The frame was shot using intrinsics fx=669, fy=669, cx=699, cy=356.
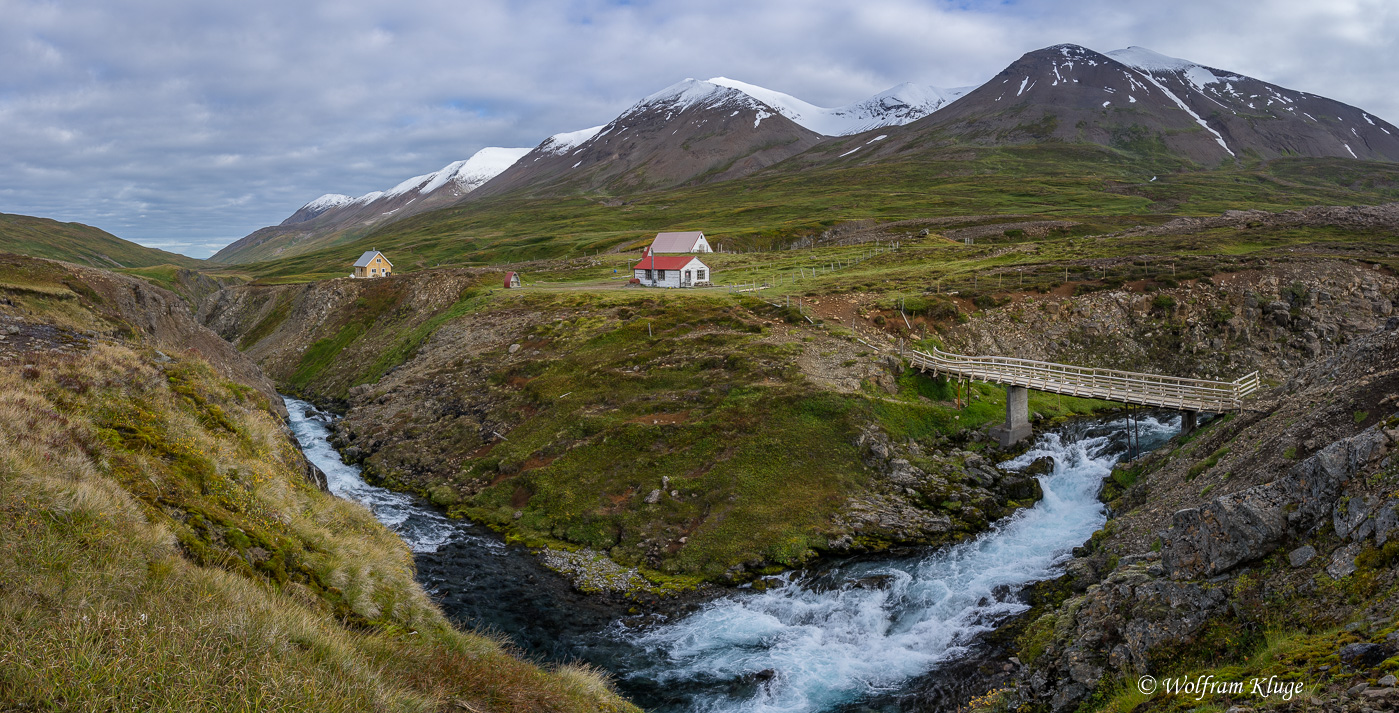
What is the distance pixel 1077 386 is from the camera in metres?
42.8

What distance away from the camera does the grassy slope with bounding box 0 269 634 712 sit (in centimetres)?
683

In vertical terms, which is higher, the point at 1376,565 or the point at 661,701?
the point at 1376,565

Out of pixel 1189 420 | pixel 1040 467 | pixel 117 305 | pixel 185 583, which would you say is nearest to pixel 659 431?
pixel 1040 467

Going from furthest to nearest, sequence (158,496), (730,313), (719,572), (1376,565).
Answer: (730,313) → (719,572) → (1376,565) → (158,496)

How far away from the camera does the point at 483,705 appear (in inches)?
381

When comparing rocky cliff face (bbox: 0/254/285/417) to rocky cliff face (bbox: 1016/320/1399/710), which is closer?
rocky cliff face (bbox: 1016/320/1399/710)

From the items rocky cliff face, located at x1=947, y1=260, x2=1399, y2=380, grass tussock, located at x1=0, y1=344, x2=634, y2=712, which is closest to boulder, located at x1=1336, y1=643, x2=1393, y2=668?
grass tussock, located at x1=0, y1=344, x2=634, y2=712

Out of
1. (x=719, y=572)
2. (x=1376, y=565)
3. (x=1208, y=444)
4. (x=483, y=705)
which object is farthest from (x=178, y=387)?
(x=1208, y=444)

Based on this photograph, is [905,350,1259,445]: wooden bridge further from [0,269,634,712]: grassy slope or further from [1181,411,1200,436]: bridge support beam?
[0,269,634,712]: grassy slope

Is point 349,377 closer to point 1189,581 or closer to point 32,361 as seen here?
point 32,361

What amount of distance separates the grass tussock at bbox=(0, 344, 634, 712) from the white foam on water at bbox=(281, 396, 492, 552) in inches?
500

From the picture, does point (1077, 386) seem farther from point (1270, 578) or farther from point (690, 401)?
point (1270, 578)

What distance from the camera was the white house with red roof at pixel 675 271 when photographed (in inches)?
3182

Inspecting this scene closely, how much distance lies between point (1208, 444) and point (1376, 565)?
64.0 ft
